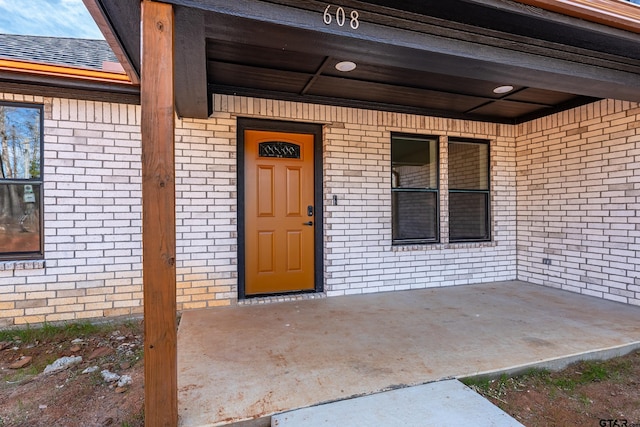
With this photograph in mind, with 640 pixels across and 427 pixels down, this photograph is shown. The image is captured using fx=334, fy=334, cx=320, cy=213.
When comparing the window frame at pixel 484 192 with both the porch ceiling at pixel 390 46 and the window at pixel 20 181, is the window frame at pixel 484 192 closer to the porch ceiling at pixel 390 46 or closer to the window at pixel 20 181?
the porch ceiling at pixel 390 46

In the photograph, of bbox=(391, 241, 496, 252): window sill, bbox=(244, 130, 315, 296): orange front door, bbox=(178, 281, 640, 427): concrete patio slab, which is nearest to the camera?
bbox=(178, 281, 640, 427): concrete patio slab

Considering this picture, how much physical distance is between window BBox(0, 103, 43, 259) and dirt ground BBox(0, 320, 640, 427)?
3.20ft

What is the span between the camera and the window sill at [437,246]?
14.9ft

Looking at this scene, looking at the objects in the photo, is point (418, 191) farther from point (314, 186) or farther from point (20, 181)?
point (20, 181)

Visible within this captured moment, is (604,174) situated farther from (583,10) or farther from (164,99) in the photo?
(164,99)

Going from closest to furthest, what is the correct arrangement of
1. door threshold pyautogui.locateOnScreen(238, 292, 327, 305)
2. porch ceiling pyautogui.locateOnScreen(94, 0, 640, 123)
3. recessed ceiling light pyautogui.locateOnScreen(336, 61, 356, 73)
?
porch ceiling pyautogui.locateOnScreen(94, 0, 640, 123) < recessed ceiling light pyautogui.locateOnScreen(336, 61, 356, 73) < door threshold pyautogui.locateOnScreen(238, 292, 327, 305)

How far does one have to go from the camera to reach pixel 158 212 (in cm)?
169

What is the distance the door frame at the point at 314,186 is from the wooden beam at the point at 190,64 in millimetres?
554

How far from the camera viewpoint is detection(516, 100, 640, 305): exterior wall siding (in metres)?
3.90

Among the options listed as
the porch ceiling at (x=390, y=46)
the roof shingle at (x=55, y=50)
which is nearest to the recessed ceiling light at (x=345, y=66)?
the porch ceiling at (x=390, y=46)

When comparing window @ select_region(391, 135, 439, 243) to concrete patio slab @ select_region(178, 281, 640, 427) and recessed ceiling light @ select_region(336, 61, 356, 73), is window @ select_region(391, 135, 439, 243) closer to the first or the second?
concrete patio slab @ select_region(178, 281, 640, 427)

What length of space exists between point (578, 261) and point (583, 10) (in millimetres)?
3496

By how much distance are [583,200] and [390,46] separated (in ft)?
12.5

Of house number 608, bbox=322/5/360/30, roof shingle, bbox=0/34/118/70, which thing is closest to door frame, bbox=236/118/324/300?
roof shingle, bbox=0/34/118/70
